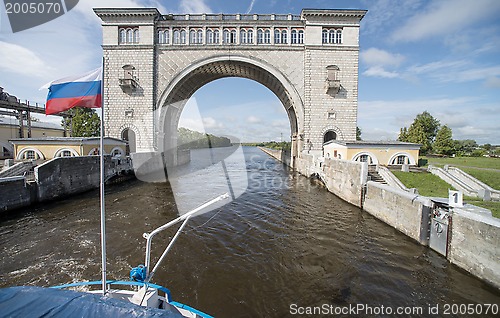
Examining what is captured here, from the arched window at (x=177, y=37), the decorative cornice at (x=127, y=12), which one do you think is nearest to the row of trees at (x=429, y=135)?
the arched window at (x=177, y=37)

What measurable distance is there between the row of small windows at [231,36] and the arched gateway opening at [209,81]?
2515mm

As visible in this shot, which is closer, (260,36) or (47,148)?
(47,148)

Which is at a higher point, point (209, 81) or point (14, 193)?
point (209, 81)

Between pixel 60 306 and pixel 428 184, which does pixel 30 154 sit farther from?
pixel 428 184

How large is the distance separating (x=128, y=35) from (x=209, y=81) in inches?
513

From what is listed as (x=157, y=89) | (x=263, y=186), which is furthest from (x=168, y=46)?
(x=263, y=186)

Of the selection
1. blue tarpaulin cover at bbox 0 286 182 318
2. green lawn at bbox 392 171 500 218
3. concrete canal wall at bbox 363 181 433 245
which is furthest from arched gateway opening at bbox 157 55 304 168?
blue tarpaulin cover at bbox 0 286 182 318

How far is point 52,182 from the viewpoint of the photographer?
14953 millimetres

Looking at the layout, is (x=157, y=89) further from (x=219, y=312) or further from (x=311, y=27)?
(x=219, y=312)

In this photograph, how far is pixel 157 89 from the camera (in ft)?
99.1

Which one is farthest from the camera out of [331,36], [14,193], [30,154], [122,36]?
[122,36]

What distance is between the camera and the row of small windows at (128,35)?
29606 mm

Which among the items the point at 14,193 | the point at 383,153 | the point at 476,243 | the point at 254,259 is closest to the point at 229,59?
the point at 383,153

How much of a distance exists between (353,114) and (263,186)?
1623 cm
